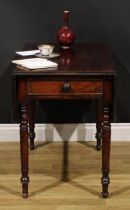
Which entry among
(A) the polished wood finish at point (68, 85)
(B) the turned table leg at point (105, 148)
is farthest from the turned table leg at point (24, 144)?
(B) the turned table leg at point (105, 148)

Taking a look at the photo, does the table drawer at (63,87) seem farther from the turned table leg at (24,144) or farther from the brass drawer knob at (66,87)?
the turned table leg at (24,144)

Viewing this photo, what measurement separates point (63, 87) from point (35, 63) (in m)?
0.22

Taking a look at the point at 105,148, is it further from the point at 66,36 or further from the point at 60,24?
the point at 60,24

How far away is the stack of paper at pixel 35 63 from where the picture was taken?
240 centimetres

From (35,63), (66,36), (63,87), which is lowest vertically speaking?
(63,87)

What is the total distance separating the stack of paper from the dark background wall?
2.49 ft

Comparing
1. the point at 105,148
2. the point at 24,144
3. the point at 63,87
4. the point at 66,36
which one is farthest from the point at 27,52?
the point at 105,148

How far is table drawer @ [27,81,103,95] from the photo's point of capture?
2.38 m

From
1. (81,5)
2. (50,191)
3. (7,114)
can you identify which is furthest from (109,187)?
(81,5)

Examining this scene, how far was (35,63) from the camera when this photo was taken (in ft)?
8.04

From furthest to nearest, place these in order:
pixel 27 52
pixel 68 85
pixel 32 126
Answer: pixel 32 126 → pixel 27 52 → pixel 68 85

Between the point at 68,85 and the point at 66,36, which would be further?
the point at 66,36

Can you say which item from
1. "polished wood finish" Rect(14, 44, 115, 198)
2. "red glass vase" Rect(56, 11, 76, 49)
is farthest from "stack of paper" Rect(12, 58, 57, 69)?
"red glass vase" Rect(56, 11, 76, 49)

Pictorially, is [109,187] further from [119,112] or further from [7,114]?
[7,114]
